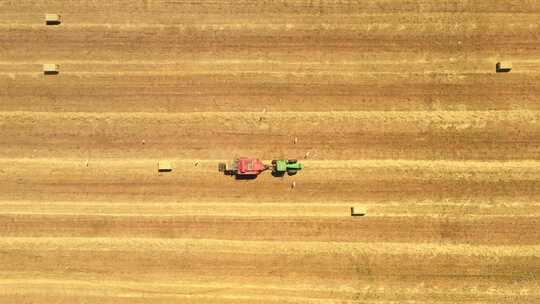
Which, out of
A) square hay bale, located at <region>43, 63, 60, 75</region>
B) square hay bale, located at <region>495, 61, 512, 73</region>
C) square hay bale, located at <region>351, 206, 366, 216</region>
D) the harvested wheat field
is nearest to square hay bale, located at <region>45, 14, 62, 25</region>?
the harvested wheat field

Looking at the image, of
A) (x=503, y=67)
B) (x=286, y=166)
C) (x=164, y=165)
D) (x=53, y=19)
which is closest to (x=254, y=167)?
(x=286, y=166)

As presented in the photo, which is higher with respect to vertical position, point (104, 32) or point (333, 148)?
point (104, 32)

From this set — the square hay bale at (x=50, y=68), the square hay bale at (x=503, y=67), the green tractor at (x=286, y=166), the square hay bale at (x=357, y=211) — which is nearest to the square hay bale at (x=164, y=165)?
the green tractor at (x=286, y=166)

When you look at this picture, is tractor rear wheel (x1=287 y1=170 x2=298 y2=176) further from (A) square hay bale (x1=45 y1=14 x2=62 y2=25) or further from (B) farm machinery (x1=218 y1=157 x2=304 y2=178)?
(A) square hay bale (x1=45 y1=14 x2=62 y2=25)

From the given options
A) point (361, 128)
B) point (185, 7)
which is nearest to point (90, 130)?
point (185, 7)

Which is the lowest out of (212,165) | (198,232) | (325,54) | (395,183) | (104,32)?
(198,232)

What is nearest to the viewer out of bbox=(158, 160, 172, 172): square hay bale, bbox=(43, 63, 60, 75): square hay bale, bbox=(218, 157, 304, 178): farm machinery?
bbox=(218, 157, 304, 178): farm machinery

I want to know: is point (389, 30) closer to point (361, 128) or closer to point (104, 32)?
point (361, 128)
